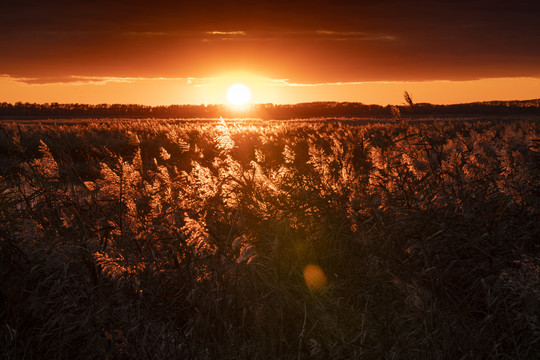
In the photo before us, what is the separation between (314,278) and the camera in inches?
151

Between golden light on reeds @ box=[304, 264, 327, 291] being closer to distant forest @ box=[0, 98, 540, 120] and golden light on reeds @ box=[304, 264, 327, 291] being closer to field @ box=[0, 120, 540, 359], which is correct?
field @ box=[0, 120, 540, 359]

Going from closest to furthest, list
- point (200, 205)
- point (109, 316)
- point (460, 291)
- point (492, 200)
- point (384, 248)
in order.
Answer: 1. point (109, 316)
2. point (460, 291)
3. point (384, 248)
4. point (492, 200)
5. point (200, 205)

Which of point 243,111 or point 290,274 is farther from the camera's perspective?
point 243,111

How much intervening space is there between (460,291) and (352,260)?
0.93m

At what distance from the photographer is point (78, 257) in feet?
12.9

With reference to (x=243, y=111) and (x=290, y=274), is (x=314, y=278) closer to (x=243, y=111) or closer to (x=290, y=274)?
(x=290, y=274)

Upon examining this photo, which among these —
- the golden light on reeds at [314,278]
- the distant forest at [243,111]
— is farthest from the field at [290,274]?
the distant forest at [243,111]

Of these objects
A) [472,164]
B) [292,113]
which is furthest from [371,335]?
[292,113]

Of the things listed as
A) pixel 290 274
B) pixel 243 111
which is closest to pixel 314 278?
pixel 290 274

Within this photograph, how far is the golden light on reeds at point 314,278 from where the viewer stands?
3.72 metres

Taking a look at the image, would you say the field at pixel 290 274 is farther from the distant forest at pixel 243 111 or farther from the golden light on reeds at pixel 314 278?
the distant forest at pixel 243 111

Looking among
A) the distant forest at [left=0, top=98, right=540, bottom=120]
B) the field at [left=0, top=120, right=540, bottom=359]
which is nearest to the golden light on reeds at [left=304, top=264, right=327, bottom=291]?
the field at [left=0, top=120, right=540, bottom=359]

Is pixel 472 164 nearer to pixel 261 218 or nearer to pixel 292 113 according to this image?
pixel 261 218

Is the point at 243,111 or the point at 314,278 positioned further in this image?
the point at 243,111
